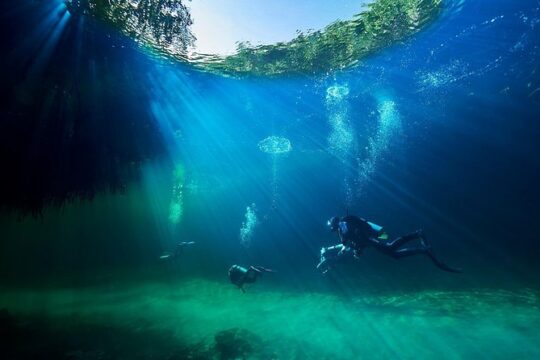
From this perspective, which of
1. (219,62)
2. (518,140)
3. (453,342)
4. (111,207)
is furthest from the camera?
(111,207)

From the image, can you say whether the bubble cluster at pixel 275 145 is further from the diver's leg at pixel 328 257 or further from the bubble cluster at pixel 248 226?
the diver's leg at pixel 328 257

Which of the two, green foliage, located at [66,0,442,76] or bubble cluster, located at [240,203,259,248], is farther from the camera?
bubble cluster, located at [240,203,259,248]

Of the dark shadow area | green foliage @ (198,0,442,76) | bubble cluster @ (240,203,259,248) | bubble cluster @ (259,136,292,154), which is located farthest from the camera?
bubble cluster @ (240,203,259,248)

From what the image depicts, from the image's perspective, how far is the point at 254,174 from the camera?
96.5 ft

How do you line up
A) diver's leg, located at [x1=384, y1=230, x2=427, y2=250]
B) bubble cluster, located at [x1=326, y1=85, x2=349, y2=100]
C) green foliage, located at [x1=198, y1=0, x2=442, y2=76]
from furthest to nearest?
bubble cluster, located at [x1=326, y1=85, x2=349, y2=100] → green foliage, located at [x1=198, y1=0, x2=442, y2=76] → diver's leg, located at [x1=384, y1=230, x2=427, y2=250]

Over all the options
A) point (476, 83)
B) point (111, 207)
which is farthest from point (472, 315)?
point (111, 207)

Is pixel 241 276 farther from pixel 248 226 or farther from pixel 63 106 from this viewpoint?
pixel 248 226

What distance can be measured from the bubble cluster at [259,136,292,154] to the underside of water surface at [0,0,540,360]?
0.85ft

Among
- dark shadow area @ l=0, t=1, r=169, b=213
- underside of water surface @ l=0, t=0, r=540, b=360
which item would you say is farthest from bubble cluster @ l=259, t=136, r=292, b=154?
dark shadow area @ l=0, t=1, r=169, b=213

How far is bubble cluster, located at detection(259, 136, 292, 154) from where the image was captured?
22.0 metres

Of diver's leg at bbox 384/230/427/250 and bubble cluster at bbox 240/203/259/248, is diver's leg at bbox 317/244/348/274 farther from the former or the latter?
bubble cluster at bbox 240/203/259/248

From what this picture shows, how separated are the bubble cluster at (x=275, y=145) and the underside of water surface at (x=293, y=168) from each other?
26cm

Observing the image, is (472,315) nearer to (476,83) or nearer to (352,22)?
Result: (476,83)

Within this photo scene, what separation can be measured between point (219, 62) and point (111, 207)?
86.3 feet
